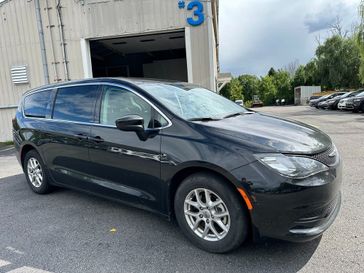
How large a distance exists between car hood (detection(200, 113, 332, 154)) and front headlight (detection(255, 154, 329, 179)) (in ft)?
0.19

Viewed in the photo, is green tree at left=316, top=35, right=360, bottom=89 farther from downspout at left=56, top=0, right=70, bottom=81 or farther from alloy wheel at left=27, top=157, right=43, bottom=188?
alloy wheel at left=27, top=157, right=43, bottom=188

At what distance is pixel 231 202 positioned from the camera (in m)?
2.59

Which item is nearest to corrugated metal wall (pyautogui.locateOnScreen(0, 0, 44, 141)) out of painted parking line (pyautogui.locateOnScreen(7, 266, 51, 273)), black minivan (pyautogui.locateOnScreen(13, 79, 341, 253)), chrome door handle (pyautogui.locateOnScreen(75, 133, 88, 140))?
black minivan (pyautogui.locateOnScreen(13, 79, 341, 253))

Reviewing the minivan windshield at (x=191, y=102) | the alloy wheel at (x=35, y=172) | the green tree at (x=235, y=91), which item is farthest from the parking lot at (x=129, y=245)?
the green tree at (x=235, y=91)

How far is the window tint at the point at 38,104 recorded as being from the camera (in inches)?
176

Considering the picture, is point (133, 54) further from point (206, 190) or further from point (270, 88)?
point (270, 88)

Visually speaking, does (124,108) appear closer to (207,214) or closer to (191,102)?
(191,102)

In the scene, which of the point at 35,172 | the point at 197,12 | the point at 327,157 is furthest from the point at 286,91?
the point at 327,157

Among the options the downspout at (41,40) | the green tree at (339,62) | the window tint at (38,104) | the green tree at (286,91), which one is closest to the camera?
the window tint at (38,104)

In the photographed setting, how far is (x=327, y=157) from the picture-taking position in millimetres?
2697

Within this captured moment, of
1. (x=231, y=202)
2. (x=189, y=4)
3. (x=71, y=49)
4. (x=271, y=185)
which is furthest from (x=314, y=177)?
(x=71, y=49)

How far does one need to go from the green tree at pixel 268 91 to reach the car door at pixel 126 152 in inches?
2402

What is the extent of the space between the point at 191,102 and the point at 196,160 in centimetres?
100

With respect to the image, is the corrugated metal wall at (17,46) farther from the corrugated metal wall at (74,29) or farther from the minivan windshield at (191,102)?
the minivan windshield at (191,102)
